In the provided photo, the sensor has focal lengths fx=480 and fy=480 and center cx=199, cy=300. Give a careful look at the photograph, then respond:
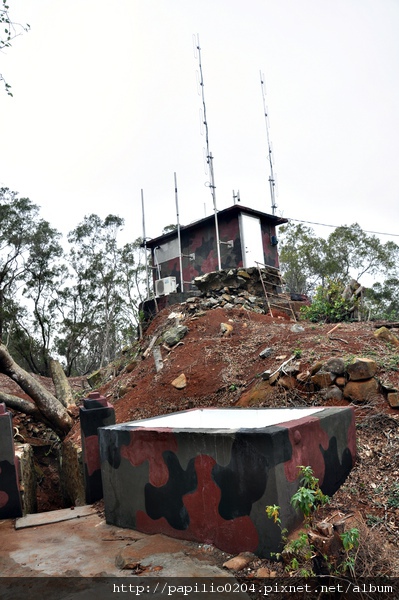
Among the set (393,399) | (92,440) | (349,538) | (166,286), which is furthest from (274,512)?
(166,286)

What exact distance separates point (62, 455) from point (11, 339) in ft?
50.3

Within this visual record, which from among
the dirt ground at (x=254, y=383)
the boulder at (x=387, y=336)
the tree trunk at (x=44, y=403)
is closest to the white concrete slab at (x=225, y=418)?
the dirt ground at (x=254, y=383)

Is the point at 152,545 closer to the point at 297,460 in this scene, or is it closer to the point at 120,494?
the point at 120,494

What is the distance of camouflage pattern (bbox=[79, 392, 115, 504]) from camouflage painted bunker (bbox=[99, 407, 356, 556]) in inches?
54.5

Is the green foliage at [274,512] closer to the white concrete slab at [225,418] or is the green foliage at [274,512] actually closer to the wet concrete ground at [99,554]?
the wet concrete ground at [99,554]

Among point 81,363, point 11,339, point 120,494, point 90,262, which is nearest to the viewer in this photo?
point 120,494

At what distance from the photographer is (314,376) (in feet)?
25.6

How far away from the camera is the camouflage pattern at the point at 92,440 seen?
7312 mm

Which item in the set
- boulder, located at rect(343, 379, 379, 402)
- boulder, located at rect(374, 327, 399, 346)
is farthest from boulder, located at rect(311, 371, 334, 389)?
boulder, located at rect(374, 327, 399, 346)

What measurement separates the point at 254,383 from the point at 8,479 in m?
4.43

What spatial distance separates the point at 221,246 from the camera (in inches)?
753

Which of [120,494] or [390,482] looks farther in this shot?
[120,494]

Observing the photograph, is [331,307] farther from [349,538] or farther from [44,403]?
[349,538]

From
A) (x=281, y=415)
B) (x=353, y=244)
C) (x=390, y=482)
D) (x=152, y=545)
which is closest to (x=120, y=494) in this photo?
(x=152, y=545)
